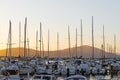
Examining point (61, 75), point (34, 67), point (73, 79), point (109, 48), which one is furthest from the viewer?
point (109, 48)

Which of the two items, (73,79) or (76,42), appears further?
(76,42)

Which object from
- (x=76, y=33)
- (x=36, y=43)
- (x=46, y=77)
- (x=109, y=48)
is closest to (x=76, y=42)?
(x=76, y=33)

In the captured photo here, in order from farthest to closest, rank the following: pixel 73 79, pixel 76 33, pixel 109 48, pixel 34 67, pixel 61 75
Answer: pixel 109 48
pixel 76 33
pixel 34 67
pixel 61 75
pixel 73 79

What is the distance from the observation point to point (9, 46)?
5916 centimetres

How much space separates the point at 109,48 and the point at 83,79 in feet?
217

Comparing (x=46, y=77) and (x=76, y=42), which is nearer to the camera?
(x=46, y=77)

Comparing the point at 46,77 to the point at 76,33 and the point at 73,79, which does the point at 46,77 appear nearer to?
the point at 73,79

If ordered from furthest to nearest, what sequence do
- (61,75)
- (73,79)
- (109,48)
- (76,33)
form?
(109,48), (76,33), (61,75), (73,79)

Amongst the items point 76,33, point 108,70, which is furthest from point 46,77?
point 76,33

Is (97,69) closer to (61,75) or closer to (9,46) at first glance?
(61,75)

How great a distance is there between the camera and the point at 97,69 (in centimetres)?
6097

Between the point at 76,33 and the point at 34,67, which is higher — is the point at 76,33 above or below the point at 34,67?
above

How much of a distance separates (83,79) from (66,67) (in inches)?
991

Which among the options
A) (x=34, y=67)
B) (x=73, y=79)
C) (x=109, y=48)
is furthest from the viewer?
(x=109, y=48)
